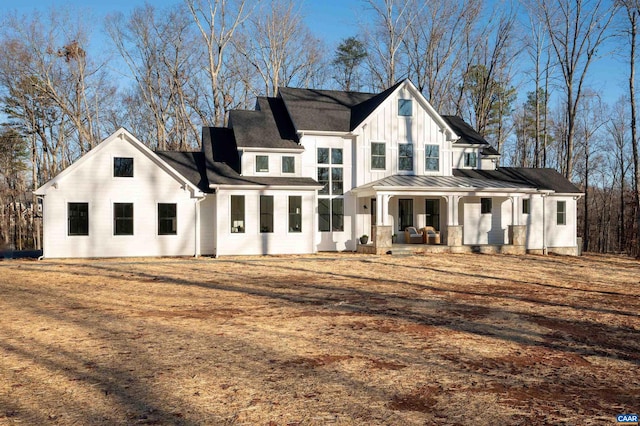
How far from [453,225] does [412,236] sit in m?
2.18

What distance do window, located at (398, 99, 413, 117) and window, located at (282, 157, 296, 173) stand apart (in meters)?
5.98

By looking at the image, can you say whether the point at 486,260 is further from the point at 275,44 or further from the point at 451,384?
the point at 275,44

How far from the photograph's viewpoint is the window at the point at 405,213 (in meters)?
25.5

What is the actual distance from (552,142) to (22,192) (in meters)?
50.4

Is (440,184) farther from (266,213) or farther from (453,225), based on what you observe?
(266,213)

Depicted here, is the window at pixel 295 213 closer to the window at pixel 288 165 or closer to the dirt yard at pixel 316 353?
the window at pixel 288 165

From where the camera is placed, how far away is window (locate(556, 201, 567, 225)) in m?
27.6

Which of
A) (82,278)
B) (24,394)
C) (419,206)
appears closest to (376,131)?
(419,206)

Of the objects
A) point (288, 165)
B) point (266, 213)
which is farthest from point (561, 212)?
point (266, 213)

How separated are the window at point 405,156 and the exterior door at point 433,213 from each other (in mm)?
2200

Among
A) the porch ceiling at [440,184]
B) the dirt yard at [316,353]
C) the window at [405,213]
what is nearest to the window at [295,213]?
the porch ceiling at [440,184]

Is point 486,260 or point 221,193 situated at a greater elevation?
point 221,193

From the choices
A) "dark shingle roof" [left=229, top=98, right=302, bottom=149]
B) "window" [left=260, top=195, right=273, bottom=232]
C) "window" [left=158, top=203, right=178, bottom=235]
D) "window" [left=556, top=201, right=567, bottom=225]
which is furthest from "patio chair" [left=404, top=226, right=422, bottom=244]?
"window" [left=158, top=203, right=178, bottom=235]

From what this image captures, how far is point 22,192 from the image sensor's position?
43.6 metres
